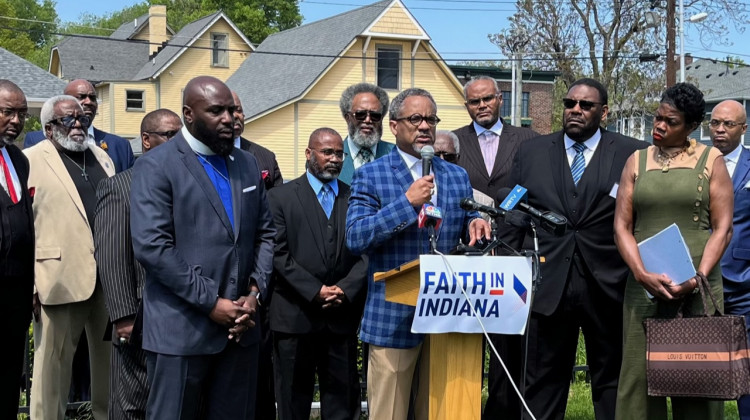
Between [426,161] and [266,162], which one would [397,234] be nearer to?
[426,161]

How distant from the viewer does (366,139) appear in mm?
7180

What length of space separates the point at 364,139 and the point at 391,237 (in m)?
2.41

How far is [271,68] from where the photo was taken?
43562 mm

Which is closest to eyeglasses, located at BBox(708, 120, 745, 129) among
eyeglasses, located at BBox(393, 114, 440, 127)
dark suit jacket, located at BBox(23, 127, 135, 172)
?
eyeglasses, located at BBox(393, 114, 440, 127)

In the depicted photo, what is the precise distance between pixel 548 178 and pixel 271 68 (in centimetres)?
3858

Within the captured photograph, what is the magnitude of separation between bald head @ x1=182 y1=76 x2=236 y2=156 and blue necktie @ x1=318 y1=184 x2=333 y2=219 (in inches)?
63.0

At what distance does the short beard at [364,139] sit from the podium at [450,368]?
2.56 metres

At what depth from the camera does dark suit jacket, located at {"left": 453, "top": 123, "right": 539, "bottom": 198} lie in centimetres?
700

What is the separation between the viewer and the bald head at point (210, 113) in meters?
4.82

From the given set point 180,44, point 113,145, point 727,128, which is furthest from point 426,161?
point 180,44

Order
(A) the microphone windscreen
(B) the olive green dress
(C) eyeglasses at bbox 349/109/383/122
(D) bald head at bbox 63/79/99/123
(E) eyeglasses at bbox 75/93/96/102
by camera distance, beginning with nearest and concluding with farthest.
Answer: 1. (A) the microphone windscreen
2. (B) the olive green dress
3. (C) eyeglasses at bbox 349/109/383/122
4. (D) bald head at bbox 63/79/99/123
5. (E) eyeglasses at bbox 75/93/96/102

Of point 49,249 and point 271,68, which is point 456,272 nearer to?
point 49,249

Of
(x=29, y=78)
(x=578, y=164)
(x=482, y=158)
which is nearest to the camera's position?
(x=578, y=164)

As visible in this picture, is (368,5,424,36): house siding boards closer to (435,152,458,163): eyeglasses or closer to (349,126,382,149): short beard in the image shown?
(349,126,382,149): short beard
